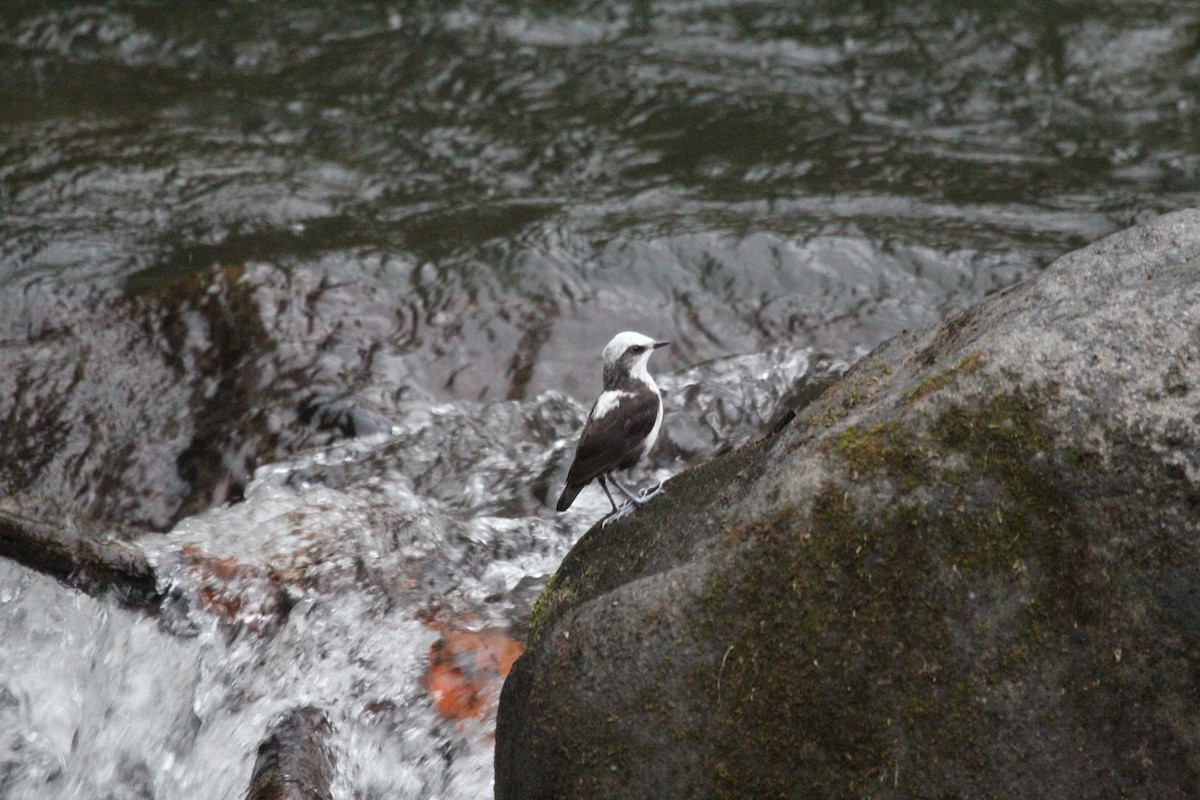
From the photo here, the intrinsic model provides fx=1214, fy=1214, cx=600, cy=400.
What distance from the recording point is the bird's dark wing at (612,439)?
541 centimetres

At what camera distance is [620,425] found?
216 inches

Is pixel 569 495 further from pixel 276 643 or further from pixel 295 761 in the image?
pixel 295 761

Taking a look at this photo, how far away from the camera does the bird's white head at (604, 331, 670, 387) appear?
235 inches

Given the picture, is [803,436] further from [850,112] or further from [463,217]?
[850,112]

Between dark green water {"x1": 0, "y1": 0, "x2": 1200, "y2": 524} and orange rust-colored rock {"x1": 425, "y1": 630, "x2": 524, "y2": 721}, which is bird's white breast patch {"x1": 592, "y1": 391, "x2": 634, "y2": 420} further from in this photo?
dark green water {"x1": 0, "y1": 0, "x2": 1200, "y2": 524}

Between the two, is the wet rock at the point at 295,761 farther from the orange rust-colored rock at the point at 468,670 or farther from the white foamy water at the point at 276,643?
the orange rust-colored rock at the point at 468,670

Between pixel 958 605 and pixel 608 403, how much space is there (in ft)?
8.64

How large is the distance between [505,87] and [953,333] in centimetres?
865

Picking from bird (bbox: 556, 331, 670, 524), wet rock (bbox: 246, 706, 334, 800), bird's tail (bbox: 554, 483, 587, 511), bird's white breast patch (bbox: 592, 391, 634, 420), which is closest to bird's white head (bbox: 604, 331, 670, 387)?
bird (bbox: 556, 331, 670, 524)

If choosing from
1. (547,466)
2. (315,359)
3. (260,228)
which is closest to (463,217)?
(260,228)

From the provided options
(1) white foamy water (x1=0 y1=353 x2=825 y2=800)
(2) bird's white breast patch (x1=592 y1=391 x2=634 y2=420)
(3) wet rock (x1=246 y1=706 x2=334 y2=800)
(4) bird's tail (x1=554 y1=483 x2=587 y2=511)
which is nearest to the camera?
(3) wet rock (x1=246 y1=706 x2=334 y2=800)

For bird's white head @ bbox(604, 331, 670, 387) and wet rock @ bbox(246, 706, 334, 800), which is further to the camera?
bird's white head @ bbox(604, 331, 670, 387)

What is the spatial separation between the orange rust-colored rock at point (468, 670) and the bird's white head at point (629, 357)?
1387 millimetres

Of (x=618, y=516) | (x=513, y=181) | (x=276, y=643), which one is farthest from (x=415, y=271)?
(x=618, y=516)
